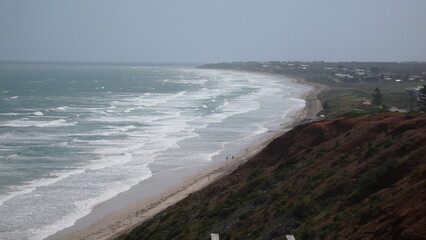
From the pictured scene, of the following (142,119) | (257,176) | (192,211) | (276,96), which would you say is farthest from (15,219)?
(276,96)

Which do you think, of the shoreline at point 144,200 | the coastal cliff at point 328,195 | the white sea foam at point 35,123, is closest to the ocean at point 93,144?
the white sea foam at point 35,123

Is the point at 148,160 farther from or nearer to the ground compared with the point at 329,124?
nearer to the ground

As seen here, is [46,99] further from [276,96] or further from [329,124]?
[329,124]

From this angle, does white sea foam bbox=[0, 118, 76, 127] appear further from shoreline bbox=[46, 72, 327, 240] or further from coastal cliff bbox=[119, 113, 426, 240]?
coastal cliff bbox=[119, 113, 426, 240]

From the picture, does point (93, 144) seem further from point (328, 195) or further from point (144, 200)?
point (328, 195)

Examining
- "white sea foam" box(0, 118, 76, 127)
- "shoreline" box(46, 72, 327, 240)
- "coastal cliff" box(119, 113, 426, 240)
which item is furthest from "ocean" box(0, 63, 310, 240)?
"coastal cliff" box(119, 113, 426, 240)

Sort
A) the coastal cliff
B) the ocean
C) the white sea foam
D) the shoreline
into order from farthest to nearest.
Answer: the white sea foam → the ocean → the shoreline → the coastal cliff

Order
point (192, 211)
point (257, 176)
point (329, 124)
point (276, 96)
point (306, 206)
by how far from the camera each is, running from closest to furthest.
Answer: point (306, 206) < point (192, 211) < point (257, 176) < point (329, 124) < point (276, 96)
